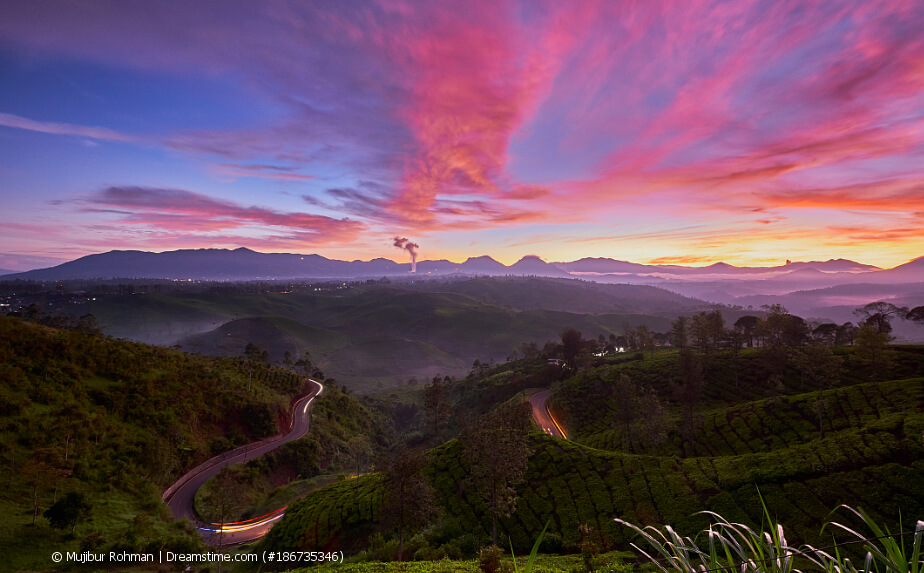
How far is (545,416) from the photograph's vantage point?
271 feet

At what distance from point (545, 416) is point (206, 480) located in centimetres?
6560

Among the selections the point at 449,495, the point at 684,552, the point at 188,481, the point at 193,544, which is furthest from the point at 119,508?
the point at 684,552

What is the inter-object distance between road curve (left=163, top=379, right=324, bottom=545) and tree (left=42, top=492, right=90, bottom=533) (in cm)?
1108

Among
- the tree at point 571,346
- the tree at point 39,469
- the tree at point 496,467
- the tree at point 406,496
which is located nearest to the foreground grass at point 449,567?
the tree at point 406,496

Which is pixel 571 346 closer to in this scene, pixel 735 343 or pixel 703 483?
pixel 735 343

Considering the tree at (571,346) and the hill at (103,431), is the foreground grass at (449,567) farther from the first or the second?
the tree at (571,346)

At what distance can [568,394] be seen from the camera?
89.2 metres

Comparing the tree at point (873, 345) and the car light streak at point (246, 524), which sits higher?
the tree at point (873, 345)

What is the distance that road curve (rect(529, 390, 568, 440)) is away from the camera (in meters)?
73.1

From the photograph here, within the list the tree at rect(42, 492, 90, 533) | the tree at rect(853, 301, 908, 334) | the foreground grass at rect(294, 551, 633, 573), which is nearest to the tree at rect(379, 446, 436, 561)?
the foreground grass at rect(294, 551, 633, 573)

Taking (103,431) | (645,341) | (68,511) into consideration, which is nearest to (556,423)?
(645,341)

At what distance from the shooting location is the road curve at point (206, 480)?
1837 inches

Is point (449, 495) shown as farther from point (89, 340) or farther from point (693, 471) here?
point (89, 340)

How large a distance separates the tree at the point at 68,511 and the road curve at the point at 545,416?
61271 millimetres
